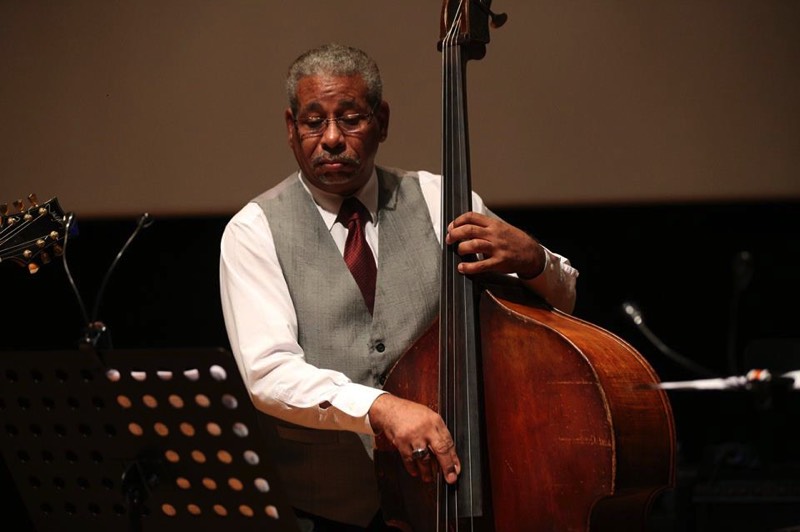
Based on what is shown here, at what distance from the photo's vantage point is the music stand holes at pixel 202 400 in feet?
5.20

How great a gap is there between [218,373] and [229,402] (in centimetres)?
5

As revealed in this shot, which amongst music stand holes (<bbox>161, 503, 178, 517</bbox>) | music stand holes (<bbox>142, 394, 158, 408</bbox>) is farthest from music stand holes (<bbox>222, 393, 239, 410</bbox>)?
music stand holes (<bbox>161, 503, 178, 517</bbox>)

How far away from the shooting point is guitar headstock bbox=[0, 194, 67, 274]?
2135 mm

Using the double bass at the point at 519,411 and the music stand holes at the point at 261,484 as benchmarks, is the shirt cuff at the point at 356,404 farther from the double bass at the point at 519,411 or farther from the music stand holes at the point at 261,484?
the music stand holes at the point at 261,484

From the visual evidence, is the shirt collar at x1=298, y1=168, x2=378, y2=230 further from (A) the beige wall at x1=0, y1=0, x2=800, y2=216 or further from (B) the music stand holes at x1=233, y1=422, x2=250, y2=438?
(A) the beige wall at x1=0, y1=0, x2=800, y2=216

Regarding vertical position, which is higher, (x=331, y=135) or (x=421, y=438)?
(x=331, y=135)

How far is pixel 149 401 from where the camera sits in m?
1.62

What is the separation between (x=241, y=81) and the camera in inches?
119

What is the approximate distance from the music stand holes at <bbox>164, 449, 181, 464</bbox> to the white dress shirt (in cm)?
26

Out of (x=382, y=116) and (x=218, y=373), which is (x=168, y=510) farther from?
(x=382, y=116)

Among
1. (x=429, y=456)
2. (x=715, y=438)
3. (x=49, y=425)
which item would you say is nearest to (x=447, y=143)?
(x=429, y=456)

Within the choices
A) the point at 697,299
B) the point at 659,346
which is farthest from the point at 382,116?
the point at 697,299

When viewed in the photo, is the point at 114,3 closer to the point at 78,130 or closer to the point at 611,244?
the point at 78,130

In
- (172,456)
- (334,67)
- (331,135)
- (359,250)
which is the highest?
(334,67)
